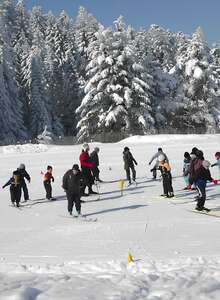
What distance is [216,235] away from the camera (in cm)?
1236

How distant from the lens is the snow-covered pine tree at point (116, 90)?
43.1 meters

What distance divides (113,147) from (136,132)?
9160 mm

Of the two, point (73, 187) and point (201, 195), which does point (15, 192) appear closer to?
point (73, 187)

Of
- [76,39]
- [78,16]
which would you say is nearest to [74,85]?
[76,39]

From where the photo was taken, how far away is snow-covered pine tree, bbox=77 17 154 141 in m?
43.1

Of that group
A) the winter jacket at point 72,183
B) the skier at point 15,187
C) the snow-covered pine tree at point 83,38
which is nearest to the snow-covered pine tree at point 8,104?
the snow-covered pine tree at point 83,38

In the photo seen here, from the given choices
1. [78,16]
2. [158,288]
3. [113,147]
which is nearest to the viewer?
[158,288]

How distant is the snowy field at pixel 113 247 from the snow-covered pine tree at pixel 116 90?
20916 mm

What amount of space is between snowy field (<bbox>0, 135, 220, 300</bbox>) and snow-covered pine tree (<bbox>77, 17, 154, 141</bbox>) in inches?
823

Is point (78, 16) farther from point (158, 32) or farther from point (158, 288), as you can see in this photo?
point (158, 288)

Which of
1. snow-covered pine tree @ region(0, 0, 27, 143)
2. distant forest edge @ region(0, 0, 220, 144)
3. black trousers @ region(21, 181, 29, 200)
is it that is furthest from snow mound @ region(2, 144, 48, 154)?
black trousers @ region(21, 181, 29, 200)

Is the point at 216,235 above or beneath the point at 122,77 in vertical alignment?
beneath

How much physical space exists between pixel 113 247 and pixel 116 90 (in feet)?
107

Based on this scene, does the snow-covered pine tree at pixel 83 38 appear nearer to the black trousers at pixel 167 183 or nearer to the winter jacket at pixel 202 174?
the black trousers at pixel 167 183
